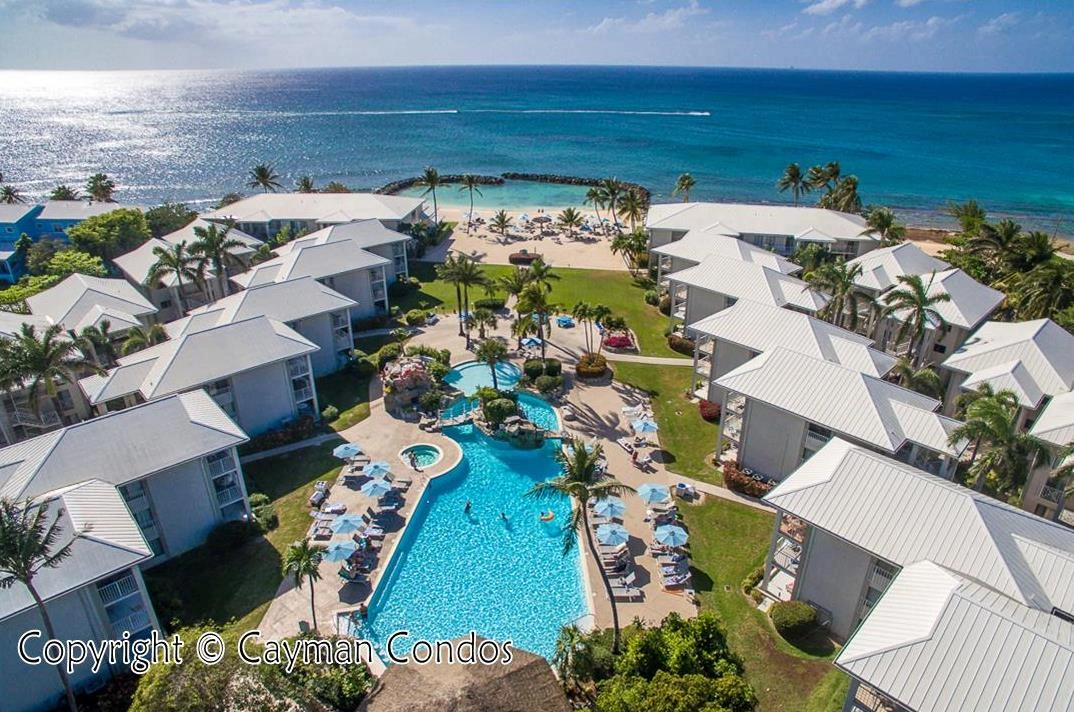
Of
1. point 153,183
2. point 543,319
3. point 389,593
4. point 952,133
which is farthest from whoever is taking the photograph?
point 952,133

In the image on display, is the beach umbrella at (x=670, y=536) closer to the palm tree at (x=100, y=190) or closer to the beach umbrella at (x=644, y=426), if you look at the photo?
the beach umbrella at (x=644, y=426)

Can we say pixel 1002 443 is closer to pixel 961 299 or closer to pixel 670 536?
pixel 670 536

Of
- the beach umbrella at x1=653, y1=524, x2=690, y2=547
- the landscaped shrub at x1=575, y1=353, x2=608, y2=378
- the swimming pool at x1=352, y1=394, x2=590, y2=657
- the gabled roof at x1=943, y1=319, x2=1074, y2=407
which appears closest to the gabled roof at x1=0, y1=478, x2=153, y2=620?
the swimming pool at x1=352, y1=394, x2=590, y2=657

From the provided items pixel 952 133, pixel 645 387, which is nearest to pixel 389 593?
pixel 645 387

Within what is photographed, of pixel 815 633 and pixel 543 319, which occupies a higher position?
pixel 543 319

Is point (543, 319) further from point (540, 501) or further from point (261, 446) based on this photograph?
point (261, 446)

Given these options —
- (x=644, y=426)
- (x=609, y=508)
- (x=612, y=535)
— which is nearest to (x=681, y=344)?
(x=644, y=426)

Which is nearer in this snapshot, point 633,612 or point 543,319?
point 633,612
